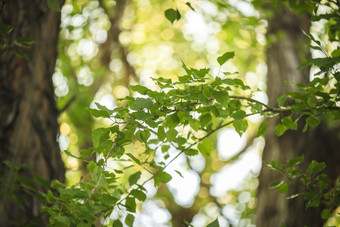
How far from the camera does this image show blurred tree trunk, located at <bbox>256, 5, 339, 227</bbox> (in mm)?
2318

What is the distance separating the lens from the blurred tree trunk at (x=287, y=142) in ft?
7.61

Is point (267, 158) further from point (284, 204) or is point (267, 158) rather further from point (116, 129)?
point (116, 129)

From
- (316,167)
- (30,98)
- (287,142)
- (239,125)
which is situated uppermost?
(239,125)

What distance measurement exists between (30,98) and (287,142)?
1.91 m

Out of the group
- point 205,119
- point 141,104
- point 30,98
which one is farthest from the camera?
point 30,98

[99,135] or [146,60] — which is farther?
[146,60]

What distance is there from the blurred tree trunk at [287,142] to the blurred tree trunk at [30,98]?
1586 mm

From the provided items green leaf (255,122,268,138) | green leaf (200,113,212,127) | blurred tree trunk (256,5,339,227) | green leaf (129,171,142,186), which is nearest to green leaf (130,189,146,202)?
green leaf (129,171,142,186)

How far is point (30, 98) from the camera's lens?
183 cm

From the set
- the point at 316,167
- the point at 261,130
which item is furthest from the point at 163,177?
the point at 316,167

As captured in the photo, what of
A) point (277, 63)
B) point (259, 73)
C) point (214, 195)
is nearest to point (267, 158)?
point (277, 63)

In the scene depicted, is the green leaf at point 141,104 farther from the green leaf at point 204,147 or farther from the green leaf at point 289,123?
the green leaf at point 289,123

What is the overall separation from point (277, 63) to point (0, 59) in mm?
2330

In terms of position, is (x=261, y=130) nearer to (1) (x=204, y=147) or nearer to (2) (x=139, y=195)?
(1) (x=204, y=147)
